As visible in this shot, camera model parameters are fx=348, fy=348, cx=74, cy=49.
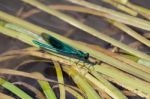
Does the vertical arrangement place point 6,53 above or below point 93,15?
below

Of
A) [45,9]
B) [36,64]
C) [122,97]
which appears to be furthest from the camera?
[45,9]

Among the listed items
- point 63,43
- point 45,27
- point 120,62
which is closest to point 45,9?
point 45,27

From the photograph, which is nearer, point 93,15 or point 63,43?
point 63,43

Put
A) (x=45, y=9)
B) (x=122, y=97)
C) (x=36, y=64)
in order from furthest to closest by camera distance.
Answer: (x=45, y=9)
(x=36, y=64)
(x=122, y=97)

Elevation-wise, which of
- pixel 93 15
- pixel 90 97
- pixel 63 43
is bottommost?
pixel 90 97

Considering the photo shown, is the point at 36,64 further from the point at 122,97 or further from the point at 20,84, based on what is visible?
the point at 122,97

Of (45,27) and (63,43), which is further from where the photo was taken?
(45,27)

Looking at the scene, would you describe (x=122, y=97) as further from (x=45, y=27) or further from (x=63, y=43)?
(x=45, y=27)

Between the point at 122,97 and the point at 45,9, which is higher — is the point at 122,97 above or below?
below

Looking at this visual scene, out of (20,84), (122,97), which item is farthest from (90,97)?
(20,84)
